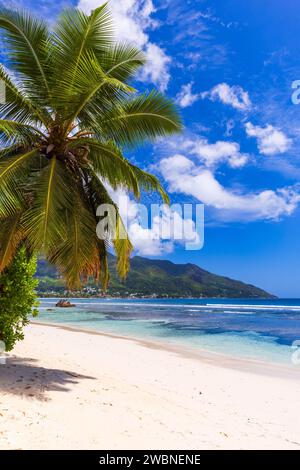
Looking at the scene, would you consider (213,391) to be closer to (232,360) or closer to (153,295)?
(232,360)

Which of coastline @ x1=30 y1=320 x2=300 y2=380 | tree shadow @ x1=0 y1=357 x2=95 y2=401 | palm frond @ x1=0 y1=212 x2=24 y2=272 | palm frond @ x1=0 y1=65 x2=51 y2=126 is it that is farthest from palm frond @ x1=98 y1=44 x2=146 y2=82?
coastline @ x1=30 y1=320 x2=300 y2=380

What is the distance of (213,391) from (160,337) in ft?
52.3

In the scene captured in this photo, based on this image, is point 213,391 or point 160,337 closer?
point 213,391

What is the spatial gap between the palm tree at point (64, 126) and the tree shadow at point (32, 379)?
219 cm

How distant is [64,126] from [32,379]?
219 inches

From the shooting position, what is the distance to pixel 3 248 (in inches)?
307

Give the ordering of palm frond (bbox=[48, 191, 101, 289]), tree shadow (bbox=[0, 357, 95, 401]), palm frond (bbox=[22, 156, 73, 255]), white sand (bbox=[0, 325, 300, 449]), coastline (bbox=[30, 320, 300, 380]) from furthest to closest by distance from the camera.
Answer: coastline (bbox=[30, 320, 300, 380]) → palm frond (bbox=[48, 191, 101, 289]) → tree shadow (bbox=[0, 357, 95, 401]) → palm frond (bbox=[22, 156, 73, 255]) → white sand (bbox=[0, 325, 300, 449])

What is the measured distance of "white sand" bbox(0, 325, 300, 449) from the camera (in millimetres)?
5648

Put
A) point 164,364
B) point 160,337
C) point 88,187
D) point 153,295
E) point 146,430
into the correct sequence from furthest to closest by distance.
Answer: point 153,295 < point 160,337 < point 164,364 < point 88,187 < point 146,430

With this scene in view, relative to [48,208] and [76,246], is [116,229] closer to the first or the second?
[76,246]

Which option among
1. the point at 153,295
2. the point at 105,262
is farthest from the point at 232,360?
the point at 153,295

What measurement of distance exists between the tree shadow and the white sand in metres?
0.02

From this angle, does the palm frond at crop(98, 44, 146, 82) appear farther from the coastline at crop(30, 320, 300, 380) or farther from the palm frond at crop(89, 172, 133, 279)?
the coastline at crop(30, 320, 300, 380)

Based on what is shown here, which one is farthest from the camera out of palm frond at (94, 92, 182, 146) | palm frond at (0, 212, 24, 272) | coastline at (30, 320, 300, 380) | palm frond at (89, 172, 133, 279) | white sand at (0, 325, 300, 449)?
coastline at (30, 320, 300, 380)
